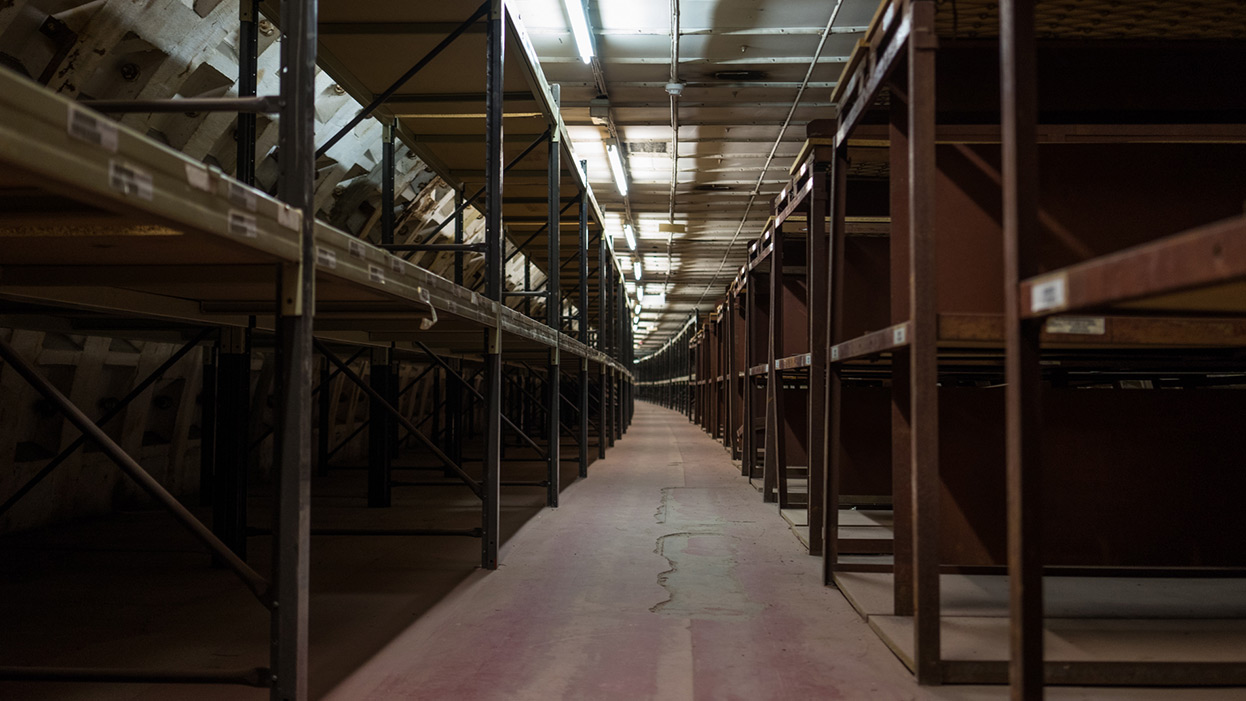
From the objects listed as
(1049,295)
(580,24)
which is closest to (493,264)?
(1049,295)

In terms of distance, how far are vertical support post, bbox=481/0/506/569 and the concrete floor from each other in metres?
0.29

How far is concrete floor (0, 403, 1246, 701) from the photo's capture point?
8.21ft

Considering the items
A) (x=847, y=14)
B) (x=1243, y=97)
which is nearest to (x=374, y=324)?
(x=1243, y=97)

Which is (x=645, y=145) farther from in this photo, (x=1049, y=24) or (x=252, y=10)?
(x=1049, y=24)

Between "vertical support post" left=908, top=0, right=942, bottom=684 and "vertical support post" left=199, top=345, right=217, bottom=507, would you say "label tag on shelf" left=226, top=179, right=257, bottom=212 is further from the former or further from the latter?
"vertical support post" left=199, top=345, right=217, bottom=507

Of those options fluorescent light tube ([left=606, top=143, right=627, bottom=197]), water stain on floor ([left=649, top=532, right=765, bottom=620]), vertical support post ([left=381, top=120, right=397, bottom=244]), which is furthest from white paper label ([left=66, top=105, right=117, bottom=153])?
fluorescent light tube ([left=606, top=143, right=627, bottom=197])

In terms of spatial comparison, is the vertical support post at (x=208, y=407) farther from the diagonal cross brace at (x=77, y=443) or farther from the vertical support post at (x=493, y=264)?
the vertical support post at (x=493, y=264)

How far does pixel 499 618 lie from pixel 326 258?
1784 millimetres

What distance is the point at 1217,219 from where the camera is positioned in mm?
3121

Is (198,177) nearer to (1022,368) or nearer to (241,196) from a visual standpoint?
(241,196)

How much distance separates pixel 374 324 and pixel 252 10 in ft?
5.70

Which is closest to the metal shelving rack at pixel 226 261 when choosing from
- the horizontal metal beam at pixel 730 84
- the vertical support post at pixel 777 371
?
the vertical support post at pixel 777 371

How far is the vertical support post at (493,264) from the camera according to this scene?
4.18 meters

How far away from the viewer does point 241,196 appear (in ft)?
5.78
